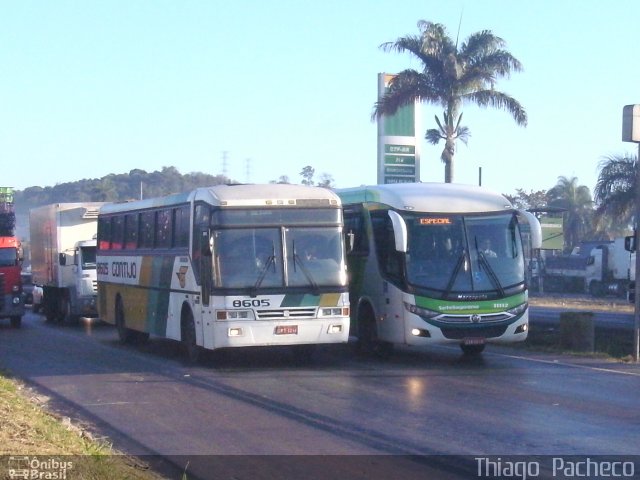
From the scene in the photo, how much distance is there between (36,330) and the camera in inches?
1134

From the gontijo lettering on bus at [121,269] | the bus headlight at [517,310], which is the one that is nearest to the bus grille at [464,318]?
the bus headlight at [517,310]

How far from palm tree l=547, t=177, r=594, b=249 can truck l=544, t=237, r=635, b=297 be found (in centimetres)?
2185

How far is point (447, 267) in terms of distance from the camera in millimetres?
Result: 17906

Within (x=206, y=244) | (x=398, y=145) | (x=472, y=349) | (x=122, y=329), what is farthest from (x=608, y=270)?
(x=206, y=244)

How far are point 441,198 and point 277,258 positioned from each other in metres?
3.26

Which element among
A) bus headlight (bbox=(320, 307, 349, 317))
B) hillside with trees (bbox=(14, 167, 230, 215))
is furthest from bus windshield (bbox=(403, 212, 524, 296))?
hillside with trees (bbox=(14, 167, 230, 215))

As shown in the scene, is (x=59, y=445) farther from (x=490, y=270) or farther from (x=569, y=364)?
(x=569, y=364)

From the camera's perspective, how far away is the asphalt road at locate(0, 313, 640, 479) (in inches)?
400

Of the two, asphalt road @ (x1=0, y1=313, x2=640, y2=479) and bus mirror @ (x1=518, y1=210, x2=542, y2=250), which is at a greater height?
bus mirror @ (x1=518, y1=210, x2=542, y2=250)

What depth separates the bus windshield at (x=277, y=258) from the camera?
17.2m

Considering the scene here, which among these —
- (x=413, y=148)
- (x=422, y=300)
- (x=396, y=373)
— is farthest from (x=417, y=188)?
(x=413, y=148)

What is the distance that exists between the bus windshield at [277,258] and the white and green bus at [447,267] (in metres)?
0.81

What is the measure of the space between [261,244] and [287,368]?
7.24ft

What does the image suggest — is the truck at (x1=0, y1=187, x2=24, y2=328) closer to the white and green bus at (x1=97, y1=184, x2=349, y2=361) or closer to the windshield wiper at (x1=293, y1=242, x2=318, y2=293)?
the white and green bus at (x1=97, y1=184, x2=349, y2=361)
